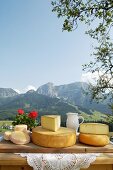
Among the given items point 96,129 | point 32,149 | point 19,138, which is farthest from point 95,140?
point 19,138

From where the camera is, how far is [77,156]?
3143 mm

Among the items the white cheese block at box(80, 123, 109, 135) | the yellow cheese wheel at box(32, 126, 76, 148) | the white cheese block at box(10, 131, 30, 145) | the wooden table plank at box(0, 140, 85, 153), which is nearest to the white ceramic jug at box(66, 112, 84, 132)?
the white cheese block at box(80, 123, 109, 135)

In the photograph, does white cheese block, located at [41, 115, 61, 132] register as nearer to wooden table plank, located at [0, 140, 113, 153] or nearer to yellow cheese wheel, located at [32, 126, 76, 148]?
yellow cheese wheel, located at [32, 126, 76, 148]

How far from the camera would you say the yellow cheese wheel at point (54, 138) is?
3.24 meters

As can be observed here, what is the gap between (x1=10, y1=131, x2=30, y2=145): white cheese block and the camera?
3.34 meters

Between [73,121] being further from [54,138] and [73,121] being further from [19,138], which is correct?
[19,138]

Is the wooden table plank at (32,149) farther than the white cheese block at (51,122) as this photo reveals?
No

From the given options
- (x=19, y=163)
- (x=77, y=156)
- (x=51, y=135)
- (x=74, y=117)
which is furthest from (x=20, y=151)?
(x=74, y=117)

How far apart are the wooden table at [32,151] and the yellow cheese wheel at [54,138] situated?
6cm

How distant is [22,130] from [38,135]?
1.56 ft

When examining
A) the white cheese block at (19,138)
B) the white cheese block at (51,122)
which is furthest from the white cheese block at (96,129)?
the white cheese block at (19,138)

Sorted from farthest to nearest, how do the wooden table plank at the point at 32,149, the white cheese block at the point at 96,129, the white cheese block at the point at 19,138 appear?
the white cheese block at the point at 96,129, the white cheese block at the point at 19,138, the wooden table plank at the point at 32,149

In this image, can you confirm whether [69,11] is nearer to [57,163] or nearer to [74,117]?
[74,117]

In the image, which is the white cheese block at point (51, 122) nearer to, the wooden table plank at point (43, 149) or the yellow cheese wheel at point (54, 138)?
the yellow cheese wheel at point (54, 138)
